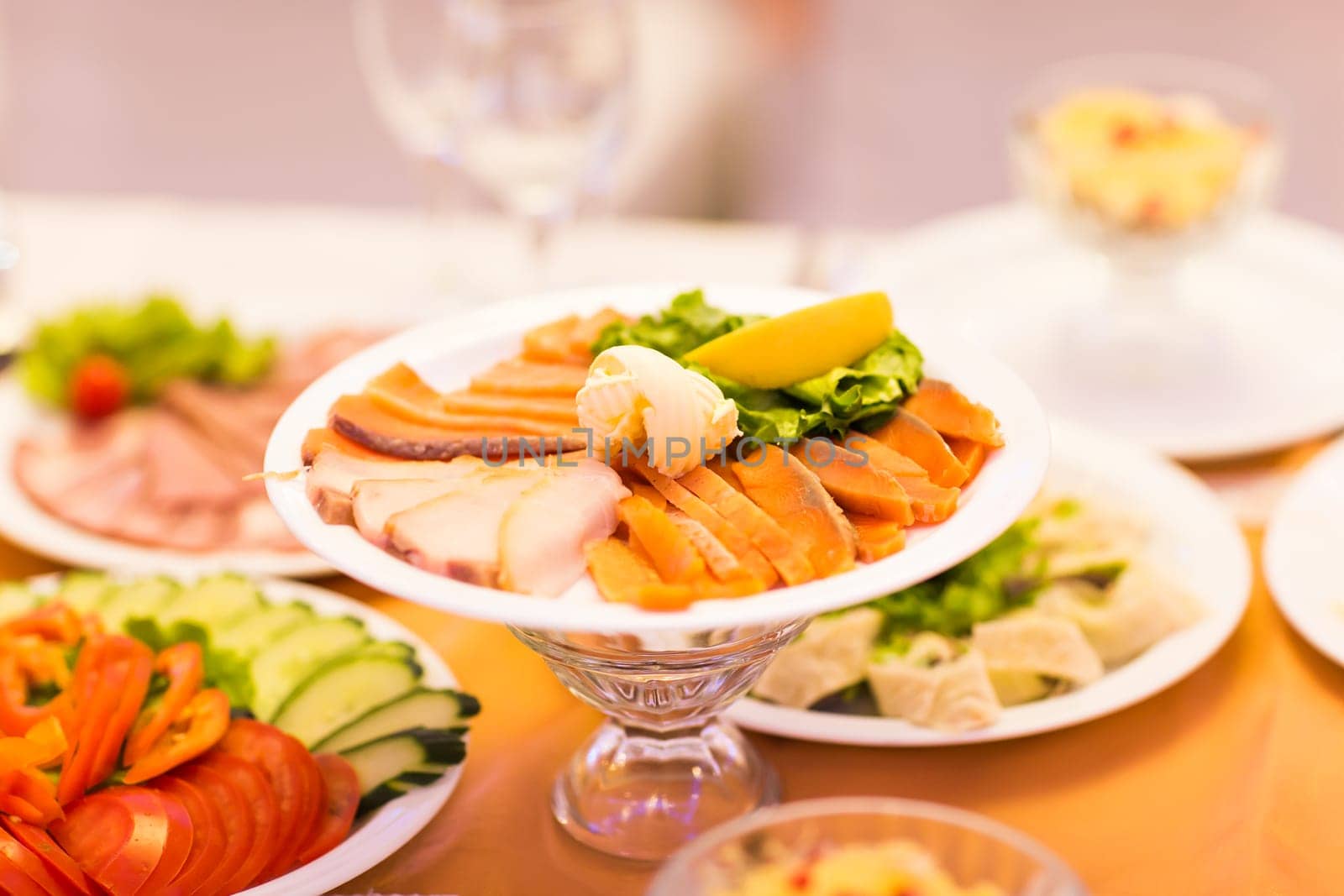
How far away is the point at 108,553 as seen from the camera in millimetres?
1955

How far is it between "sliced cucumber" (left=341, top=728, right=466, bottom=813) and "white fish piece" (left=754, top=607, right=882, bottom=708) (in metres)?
0.36

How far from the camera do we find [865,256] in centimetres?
282

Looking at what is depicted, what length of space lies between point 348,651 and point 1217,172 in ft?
5.27

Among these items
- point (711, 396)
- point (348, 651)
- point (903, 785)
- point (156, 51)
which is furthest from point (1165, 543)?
point (156, 51)

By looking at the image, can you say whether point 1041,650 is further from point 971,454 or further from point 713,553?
point 713,553

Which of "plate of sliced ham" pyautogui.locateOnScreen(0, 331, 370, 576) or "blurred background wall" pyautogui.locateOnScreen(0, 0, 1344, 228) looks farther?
"blurred background wall" pyautogui.locateOnScreen(0, 0, 1344, 228)

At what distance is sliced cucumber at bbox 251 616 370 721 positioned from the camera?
1.56 meters

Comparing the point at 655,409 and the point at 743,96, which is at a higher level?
the point at 655,409

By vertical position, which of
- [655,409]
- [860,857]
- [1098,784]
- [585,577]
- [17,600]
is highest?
[655,409]

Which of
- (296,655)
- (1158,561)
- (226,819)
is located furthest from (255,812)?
(1158,561)

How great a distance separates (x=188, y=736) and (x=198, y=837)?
13 centimetres

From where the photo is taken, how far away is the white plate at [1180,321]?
2268 millimetres

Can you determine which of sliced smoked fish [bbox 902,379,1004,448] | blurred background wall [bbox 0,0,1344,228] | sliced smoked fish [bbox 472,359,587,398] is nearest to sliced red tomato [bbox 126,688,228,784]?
sliced smoked fish [bbox 472,359,587,398]

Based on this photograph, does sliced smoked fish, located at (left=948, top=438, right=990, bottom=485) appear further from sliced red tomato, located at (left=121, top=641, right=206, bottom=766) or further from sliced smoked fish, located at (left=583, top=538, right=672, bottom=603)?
sliced red tomato, located at (left=121, top=641, right=206, bottom=766)
